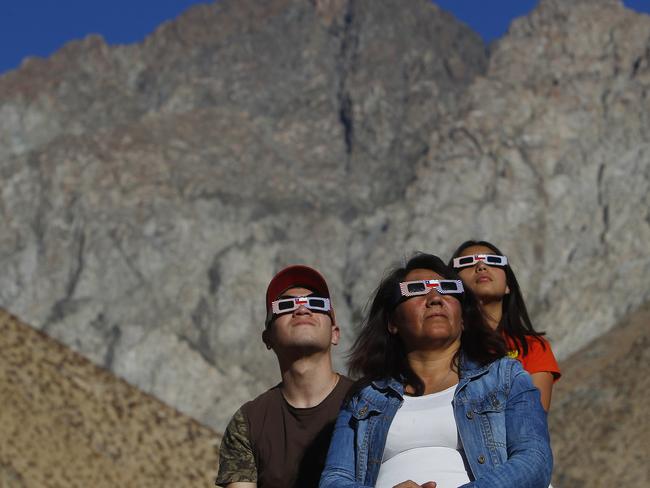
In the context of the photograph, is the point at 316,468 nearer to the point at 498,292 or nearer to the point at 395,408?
the point at 395,408

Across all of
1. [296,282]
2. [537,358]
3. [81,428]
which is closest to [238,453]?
[296,282]

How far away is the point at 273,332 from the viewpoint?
26.4 feet

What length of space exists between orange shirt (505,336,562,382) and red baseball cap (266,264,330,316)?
124cm

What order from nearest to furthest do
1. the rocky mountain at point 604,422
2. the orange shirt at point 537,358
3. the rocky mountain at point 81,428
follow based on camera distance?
1. the orange shirt at point 537,358
2. the rocky mountain at point 81,428
3. the rocky mountain at point 604,422

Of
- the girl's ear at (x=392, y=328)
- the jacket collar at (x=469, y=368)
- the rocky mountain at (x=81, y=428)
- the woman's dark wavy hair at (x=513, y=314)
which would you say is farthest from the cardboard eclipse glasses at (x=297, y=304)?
the rocky mountain at (x=81, y=428)

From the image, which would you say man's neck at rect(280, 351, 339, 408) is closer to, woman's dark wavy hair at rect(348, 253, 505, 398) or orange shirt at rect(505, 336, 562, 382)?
woman's dark wavy hair at rect(348, 253, 505, 398)

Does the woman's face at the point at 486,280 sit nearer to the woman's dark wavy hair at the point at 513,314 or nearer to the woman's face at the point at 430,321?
the woman's dark wavy hair at the point at 513,314

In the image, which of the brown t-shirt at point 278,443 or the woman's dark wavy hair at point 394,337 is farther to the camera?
the brown t-shirt at point 278,443

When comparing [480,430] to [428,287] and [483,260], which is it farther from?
[483,260]

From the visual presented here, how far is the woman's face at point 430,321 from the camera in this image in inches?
285

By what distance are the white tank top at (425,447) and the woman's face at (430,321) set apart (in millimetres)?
351

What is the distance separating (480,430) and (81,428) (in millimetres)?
17317

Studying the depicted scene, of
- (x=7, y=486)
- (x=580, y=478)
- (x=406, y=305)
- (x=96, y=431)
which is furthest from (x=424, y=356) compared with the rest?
(x=580, y=478)

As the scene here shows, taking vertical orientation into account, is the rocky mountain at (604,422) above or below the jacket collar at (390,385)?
above
